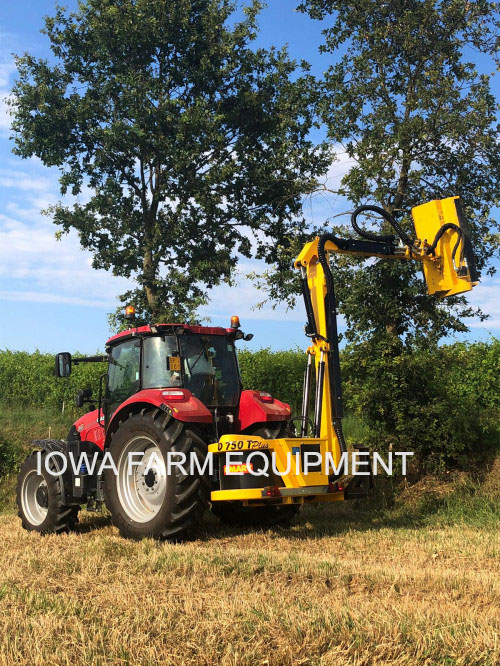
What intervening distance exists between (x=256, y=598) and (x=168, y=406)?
117 inches

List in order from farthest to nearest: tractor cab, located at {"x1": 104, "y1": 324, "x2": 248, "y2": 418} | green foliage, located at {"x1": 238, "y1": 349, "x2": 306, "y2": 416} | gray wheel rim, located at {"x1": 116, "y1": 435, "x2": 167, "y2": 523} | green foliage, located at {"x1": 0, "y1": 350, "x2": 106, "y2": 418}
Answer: green foliage, located at {"x1": 0, "y1": 350, "x2": 106, "y2": 418}, green foliage, located at {"x1": 238, "y1": 349, "x2": 306, "y2": 416}, tractor cab, located at {"x1": 104, "y1": 324, "x2": 248, "y2": 418}, gray wheel rim, located at {"x1": 116, "y1": 435, "x2": 167, "y2": 523}

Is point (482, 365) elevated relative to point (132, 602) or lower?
elevated

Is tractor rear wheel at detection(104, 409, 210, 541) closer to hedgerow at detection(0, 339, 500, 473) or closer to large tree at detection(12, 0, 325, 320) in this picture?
hedgerow at detection(0, 339, 500, 473)

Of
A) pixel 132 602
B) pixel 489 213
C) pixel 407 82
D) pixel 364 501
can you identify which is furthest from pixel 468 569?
pixel 407 82

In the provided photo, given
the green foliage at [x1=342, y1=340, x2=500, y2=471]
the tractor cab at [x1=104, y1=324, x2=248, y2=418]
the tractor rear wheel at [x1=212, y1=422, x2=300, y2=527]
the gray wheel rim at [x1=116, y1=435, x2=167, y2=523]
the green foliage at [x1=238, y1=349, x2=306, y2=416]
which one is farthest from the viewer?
the green foliage at [x1=238, y1=349, x2=306, y2=416]

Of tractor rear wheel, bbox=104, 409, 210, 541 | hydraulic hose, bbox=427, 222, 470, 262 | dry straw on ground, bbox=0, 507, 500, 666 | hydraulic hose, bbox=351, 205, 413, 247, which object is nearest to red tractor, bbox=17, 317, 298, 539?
tractor rear wheel, bbox=104, 409, 210, 541

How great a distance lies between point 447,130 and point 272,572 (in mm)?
9293

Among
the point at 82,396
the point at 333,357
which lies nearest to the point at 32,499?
the point at 82,396

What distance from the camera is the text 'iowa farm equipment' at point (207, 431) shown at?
7.18 m

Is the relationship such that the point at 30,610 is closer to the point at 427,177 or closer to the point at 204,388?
the point at 204,388

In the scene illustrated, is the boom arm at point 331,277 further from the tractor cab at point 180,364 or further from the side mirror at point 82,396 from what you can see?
the side mirror at point 82,396

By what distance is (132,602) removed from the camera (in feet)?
15.3

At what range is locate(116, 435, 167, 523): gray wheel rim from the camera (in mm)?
7551

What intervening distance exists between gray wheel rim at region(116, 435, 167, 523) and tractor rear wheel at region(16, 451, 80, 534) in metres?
1.14
